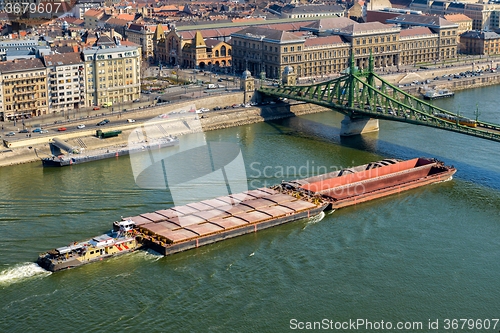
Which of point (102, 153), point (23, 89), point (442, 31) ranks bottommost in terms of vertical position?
point (102, 153)

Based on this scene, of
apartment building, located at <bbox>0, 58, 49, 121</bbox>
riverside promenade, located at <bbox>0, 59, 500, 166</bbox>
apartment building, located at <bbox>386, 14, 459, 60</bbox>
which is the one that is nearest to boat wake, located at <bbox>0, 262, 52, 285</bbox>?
riverside promenade, located at <bbox>0, 59, 500, 166</bbox>

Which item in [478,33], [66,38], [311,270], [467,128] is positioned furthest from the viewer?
[478,33]

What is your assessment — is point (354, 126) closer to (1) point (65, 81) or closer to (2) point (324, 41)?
(1) point (65, 81)

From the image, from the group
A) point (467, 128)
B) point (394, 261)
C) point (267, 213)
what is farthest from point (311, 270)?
point (467, 128)

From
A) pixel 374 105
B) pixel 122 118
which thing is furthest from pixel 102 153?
pixel 374 105

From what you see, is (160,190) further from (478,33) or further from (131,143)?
(478,33)

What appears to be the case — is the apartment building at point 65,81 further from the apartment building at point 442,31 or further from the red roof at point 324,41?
the apartment building at point 442,31

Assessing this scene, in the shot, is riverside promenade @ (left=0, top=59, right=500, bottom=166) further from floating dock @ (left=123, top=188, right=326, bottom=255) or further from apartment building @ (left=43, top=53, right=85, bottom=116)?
floating dock @ (left=123, top=188, right=326, bottom=255)

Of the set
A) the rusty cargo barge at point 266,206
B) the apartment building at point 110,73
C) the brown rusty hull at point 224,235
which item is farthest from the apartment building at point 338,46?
the brown rusty hull at point 224,235
